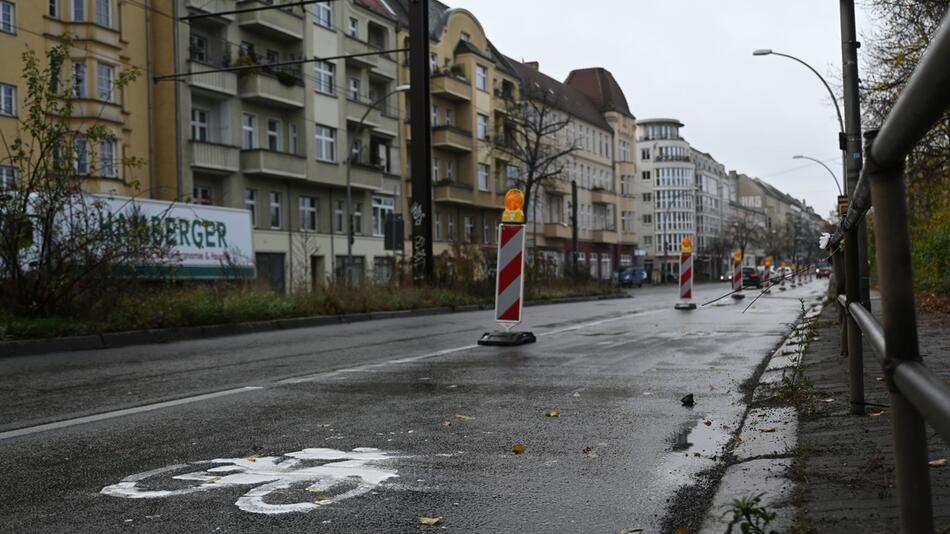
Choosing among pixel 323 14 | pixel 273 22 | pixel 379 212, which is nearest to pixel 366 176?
pixel 379 212

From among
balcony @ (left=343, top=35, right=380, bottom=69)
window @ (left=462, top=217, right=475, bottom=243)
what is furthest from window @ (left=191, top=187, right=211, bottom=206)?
window @ (left=462, top=217, right=475, bottom=243)

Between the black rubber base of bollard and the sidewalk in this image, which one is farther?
the black rubber base of bollard

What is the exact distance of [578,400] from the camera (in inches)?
280

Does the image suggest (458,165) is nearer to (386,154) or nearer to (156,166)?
(386,154)

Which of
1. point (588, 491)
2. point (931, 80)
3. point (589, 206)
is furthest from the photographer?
point (589, 206)

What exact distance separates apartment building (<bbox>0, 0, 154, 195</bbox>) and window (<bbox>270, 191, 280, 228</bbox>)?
20.7 ft

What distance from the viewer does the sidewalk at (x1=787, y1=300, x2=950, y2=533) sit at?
309cm

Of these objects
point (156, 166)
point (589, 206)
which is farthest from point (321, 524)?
point (589, 206)

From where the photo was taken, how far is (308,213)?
44719mm

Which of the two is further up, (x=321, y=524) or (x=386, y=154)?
(x=386, y=154)

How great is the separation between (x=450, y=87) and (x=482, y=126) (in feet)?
17.8

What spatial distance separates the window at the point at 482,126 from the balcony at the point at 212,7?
22.9 meters

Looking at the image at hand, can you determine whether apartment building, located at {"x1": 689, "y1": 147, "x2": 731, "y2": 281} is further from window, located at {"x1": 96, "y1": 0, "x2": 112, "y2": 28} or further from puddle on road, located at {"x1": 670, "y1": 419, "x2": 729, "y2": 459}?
puddle on road, located at {"x1": 670, "y1": 419, "x2": 729, "y2": 459}

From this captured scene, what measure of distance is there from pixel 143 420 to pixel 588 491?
341 centimetres
